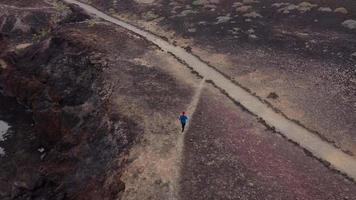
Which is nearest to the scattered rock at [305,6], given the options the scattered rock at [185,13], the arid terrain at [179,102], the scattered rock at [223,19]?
the arid terrain at [179,102]

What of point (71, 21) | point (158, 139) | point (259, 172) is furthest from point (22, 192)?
point (71, 21)

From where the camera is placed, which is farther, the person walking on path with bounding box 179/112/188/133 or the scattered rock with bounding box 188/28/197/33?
the scattered rock with bounding box 188/28/197/33

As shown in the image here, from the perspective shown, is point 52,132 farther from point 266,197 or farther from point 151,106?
point 266,197

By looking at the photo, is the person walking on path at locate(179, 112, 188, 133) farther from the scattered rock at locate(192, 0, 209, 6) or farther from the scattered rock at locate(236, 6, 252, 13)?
the scattered rock at locate(192, 0, 209, 6)

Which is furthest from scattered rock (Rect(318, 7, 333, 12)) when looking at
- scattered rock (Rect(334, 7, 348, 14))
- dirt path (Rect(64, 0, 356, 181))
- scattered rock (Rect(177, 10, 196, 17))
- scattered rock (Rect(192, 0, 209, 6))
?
dirt path (Rect(64, 0, 356, 181))

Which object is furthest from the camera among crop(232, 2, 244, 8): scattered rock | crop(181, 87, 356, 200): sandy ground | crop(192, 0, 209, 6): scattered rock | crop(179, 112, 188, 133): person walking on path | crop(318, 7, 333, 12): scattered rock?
crop(192, 0, 209, 6): scattered rock

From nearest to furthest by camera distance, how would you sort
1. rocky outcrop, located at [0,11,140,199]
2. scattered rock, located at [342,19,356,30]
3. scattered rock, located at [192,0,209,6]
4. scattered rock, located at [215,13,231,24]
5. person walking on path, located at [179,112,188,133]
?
rocky outcrop, located at [0,11,140,199]
person walking on path, located at [179,112,188,133]
scattered rock, located at [342,19,356,30]
scattered rock, located at [215,13,231,24]
scattered rock, located at [192,0,209,6]
